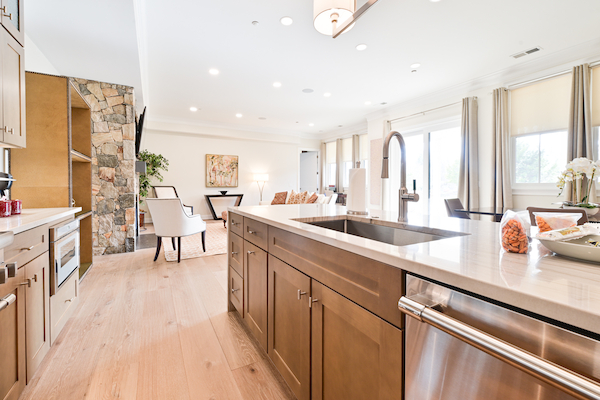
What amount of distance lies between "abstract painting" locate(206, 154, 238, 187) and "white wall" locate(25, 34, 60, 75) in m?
4.54

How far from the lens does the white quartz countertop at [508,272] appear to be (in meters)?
0.43

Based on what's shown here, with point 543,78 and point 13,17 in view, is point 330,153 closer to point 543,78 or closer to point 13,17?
point 543,78

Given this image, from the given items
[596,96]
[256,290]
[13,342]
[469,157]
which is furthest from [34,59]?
[596,96]

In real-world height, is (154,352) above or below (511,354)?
below

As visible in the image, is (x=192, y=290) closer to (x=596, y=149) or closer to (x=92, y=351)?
(x=92, y=351)

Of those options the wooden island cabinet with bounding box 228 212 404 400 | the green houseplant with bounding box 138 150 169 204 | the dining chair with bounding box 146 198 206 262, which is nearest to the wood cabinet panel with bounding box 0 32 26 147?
the wooden island cabinet with bounding box 228 212 404 400

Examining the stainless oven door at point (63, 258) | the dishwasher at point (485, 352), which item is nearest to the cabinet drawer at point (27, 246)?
the stainless oven door at point (63, 258)

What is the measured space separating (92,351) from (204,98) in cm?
479

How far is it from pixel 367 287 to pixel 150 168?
23.3 ft

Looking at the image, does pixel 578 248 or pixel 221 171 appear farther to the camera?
pixel 221 171

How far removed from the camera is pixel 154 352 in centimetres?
169

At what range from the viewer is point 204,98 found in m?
5.43

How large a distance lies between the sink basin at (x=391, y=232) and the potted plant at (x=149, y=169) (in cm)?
620

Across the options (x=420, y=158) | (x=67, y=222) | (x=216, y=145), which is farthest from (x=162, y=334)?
(x=216, y=145)
